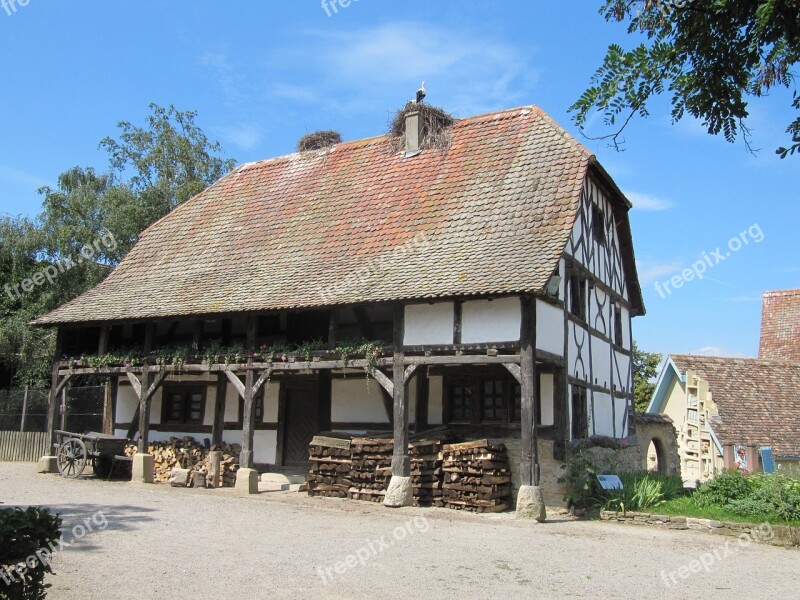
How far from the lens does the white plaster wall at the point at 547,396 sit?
44.9 ft

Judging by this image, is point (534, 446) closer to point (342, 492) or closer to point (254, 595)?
point (342, 492)

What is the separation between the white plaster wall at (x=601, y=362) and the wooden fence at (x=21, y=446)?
51.3ft

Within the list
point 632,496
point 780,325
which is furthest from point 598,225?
point 780,325

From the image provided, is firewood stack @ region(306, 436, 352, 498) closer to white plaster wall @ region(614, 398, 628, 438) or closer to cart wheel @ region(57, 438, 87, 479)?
cart wheel @ region(57, 438, 87, 479)

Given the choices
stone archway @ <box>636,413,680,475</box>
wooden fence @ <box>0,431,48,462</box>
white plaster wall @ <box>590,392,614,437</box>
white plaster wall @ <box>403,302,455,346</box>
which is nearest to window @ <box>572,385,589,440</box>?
white plaster wall @ <box>590,392,614,437</box>

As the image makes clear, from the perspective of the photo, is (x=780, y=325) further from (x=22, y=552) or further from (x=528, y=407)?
(x=22, y=552)

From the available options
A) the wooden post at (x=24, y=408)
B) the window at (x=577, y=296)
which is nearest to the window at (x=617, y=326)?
Answer: the window at (x=577, y=296)

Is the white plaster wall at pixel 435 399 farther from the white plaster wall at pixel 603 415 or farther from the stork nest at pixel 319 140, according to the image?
the stork nest at pixel 319 140

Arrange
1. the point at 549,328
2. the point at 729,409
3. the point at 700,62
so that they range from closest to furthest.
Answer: the point at 700,62 < the point at 549,328 < the point at 729,409

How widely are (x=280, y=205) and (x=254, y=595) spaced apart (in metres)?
13.7

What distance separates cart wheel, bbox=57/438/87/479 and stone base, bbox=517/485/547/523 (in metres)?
10.1

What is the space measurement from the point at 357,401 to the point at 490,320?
430cm

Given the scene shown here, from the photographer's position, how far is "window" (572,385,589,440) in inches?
583

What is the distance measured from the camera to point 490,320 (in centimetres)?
1303
